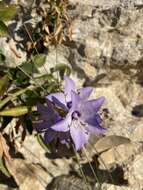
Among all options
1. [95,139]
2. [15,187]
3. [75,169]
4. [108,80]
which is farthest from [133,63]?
[15,187]

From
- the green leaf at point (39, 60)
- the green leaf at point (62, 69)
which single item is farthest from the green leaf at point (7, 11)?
the green leaf at point (62, 69)

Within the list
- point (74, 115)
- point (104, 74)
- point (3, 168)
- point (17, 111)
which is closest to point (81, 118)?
point (74, 115)

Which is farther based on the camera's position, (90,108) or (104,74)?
(104,74)

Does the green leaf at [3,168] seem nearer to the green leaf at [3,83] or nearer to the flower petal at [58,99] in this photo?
the green leaf at [3,83]

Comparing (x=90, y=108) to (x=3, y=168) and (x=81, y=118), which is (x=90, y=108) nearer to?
(x=81, y=118)

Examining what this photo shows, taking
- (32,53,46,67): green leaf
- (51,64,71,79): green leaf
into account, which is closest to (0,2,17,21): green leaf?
(32,53,46,67): green leaf

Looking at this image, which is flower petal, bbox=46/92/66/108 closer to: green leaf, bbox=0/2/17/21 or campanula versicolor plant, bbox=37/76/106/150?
campanula versicolor plant, bbox=37/76/106/150
